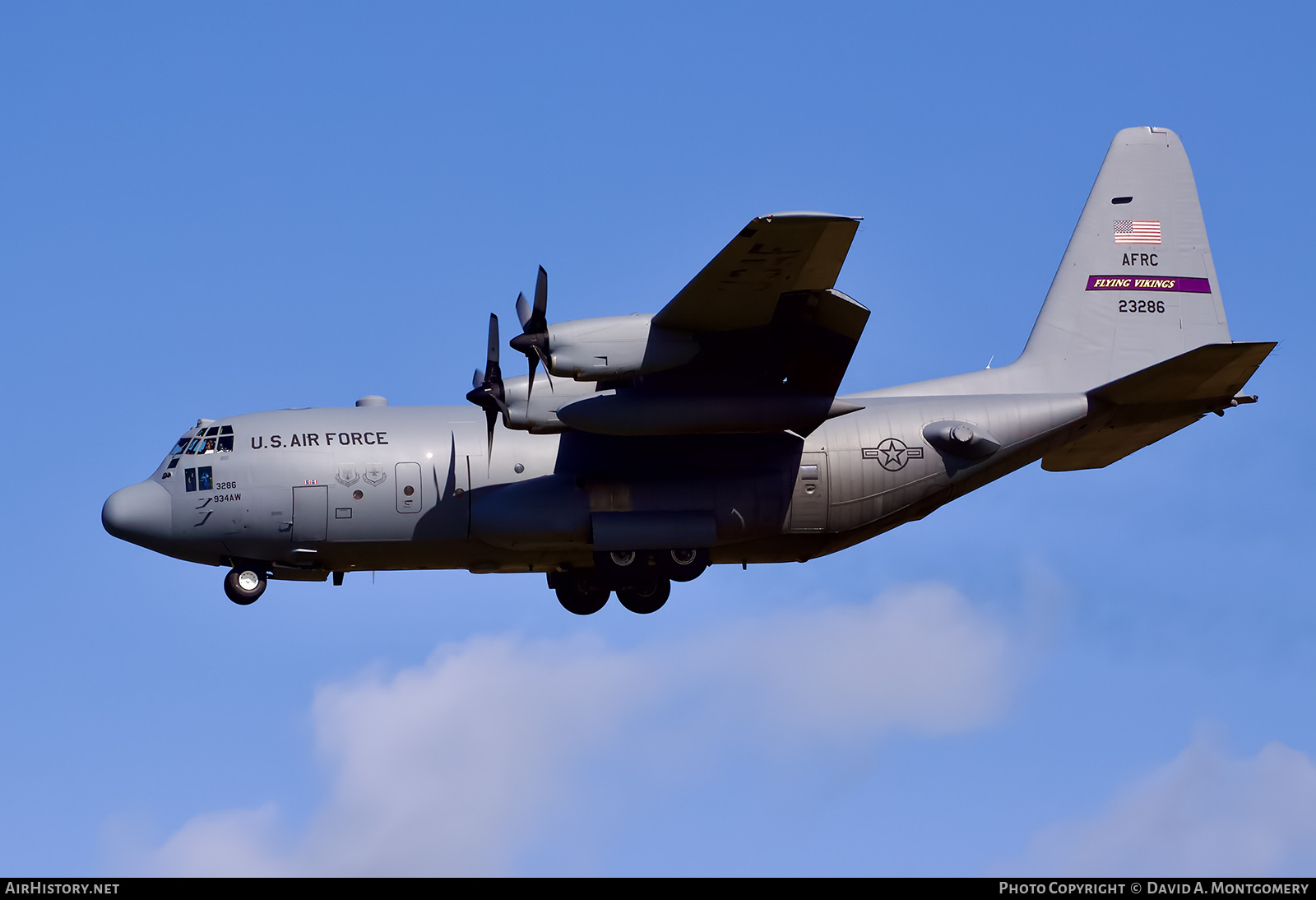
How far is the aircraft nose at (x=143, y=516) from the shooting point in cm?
Result: 2308

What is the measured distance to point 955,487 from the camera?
950 inches

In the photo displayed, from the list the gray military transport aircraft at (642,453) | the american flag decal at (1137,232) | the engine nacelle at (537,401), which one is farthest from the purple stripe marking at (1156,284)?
the engine nacelle at (537,401)

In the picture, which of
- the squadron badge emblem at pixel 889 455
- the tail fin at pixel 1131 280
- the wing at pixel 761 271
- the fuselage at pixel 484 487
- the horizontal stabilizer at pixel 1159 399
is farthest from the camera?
the tail fin at pixel 1131 280

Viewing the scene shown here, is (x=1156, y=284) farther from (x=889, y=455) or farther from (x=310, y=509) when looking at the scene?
(x=310, y=509)

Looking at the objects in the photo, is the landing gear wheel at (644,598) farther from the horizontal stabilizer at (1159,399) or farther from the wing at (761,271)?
the horizontal stabilizer at (1159,399)

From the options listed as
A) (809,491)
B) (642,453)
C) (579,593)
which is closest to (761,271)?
(642,453)

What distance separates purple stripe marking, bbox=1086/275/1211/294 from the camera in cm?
2570

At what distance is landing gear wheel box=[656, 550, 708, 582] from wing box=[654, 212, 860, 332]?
385 cm

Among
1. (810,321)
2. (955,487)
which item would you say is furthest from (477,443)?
(955,487)

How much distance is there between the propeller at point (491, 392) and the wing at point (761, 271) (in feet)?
8.78

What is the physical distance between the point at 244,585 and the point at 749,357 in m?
7.97

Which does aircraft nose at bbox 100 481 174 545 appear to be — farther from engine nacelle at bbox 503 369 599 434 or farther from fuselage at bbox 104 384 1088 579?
engine nacelle at bbox 503 369 599 434

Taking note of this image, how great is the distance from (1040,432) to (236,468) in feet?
38.7
